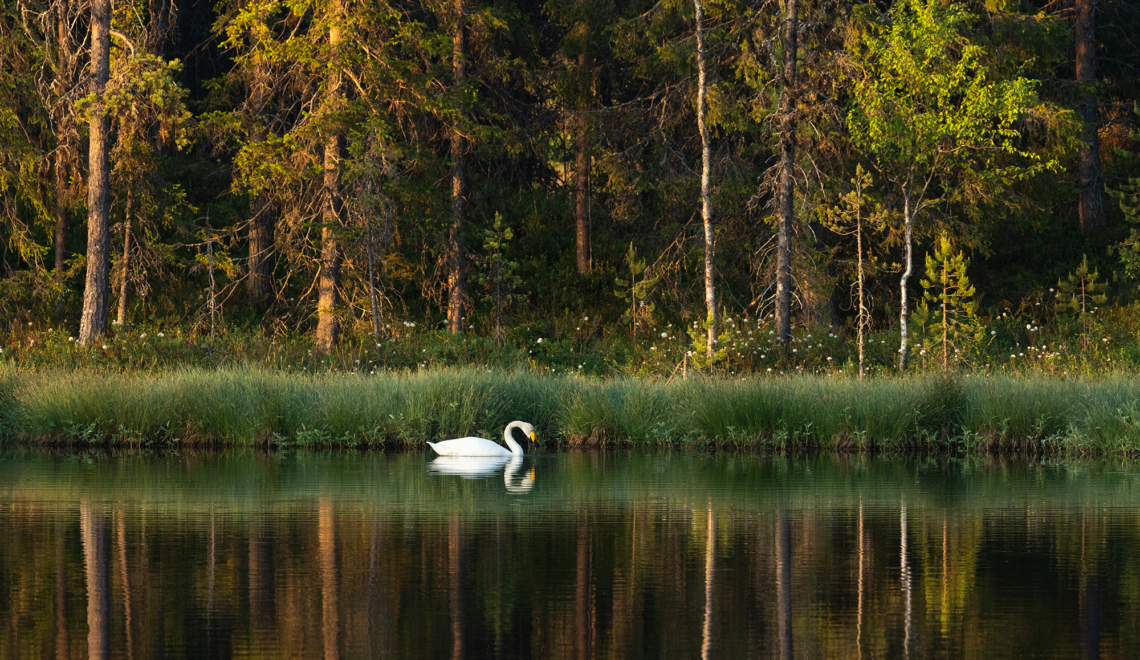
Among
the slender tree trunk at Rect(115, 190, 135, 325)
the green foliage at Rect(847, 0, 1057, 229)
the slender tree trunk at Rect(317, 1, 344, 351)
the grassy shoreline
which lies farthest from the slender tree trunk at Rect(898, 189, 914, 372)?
the slender tree trunk at Rect(115, 190, 135, 325)

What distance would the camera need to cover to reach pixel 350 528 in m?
12.5

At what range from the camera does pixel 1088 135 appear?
38.8 meters

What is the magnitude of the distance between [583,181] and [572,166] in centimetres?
167

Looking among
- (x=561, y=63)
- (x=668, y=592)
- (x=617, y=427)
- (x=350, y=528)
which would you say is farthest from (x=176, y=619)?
(x=561, y=63)

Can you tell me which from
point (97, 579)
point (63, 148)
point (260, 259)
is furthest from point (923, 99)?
point (97, 579)

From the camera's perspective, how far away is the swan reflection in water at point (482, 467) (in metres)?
16.8

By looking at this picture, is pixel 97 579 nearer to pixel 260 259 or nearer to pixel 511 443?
pixel 511 443

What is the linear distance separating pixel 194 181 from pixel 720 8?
15.3 metres

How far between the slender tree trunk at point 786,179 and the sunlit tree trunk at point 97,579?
1837cm

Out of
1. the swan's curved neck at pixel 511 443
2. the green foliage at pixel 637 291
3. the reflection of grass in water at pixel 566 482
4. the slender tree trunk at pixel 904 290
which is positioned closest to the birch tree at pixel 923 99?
the slender tree trunk at pixel 904 290

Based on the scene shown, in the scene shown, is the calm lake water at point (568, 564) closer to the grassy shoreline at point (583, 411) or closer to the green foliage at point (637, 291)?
the grassy shoreline at point (583, 411)

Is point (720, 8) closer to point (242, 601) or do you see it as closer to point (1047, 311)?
point (1047, 311)

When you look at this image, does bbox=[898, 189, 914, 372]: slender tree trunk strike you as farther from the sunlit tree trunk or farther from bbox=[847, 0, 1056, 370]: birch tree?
the sunlit tree trunk

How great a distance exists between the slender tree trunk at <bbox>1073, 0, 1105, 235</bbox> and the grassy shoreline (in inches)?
743
